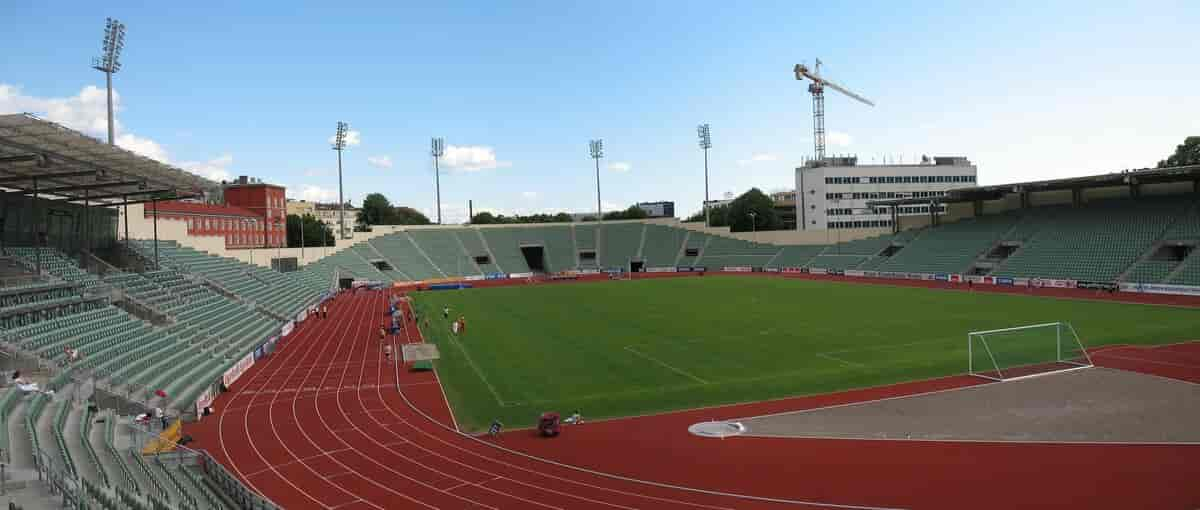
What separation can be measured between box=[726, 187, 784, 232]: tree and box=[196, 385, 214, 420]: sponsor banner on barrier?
314 ft

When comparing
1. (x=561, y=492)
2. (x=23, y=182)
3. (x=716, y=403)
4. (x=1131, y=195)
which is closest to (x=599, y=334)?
(x=716, y=403)

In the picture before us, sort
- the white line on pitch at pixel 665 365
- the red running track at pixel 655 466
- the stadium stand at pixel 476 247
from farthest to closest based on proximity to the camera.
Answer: the stadium stand at pixel 476 247, the white line on pitch at pixel 665 365, the red running track at pixel 655 466

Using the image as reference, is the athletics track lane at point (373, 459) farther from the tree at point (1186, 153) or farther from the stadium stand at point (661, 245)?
the tree at point (1186, 153)

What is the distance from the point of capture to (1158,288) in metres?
43.5

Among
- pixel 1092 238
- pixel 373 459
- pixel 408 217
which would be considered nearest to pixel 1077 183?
pixel 1092 238

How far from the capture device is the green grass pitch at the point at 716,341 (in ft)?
72.7

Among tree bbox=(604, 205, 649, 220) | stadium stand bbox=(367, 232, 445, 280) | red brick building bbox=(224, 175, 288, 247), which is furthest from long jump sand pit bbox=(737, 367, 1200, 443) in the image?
tree bbox=(604, 205, 649, 220)

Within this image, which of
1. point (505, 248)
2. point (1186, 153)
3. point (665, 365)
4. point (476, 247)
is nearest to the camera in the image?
point (665, 365)

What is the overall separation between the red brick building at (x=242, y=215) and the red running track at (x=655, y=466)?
1924 inches

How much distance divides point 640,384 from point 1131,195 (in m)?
52.6

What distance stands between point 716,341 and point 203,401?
19.9 m

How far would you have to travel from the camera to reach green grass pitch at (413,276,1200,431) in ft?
72.7

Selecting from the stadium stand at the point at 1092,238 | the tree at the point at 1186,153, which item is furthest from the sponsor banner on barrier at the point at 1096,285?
the tree at the point at 1186,153

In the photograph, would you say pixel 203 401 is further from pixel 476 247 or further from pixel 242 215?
pixel 242 215
